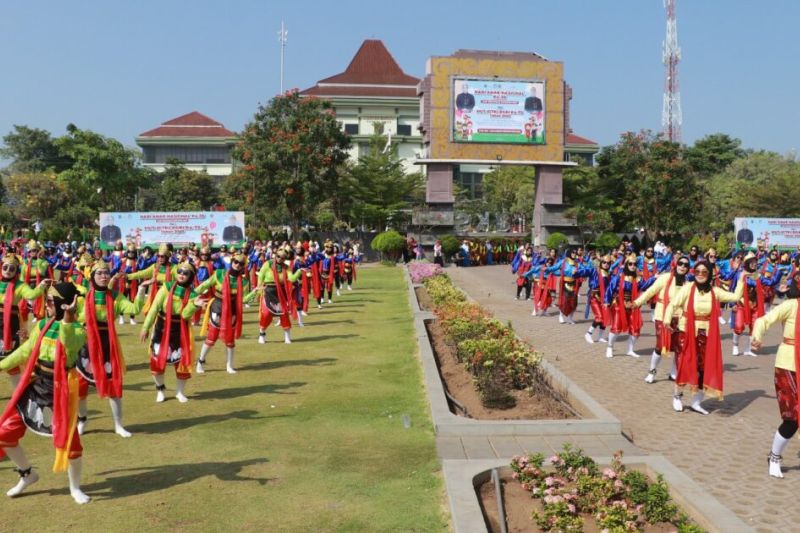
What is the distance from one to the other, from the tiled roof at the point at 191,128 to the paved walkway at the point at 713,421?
246ft

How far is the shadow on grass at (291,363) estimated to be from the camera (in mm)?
12016

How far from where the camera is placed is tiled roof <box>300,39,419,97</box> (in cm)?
7894

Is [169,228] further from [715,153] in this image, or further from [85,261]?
[715,153]

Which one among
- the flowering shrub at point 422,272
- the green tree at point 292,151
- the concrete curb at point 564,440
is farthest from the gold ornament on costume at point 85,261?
the green tree at point 292,151

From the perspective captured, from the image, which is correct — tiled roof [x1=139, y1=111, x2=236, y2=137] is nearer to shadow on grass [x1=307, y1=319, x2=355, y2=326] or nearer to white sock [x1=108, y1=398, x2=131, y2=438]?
shadow on grass [x1=307, y1=319, x2=355, y2=326]

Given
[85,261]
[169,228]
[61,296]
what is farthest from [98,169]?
[61,296]

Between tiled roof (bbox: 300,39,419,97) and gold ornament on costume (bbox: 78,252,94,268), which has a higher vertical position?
tiled roof (bbox: 300,39,419,97)

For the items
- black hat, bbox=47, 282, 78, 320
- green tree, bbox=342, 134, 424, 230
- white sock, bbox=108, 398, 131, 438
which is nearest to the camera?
black hat, bbox=47, 282, 78, 320

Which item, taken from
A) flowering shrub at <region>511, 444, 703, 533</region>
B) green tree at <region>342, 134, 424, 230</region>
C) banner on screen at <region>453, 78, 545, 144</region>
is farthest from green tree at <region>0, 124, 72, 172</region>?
flowering shrub at <region>511, 444, 703, 533</region>

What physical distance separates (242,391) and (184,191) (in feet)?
197

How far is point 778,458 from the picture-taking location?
6.87 m

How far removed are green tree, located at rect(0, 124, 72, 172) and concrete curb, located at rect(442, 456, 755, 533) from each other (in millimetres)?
72176

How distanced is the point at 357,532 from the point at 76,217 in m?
49.4

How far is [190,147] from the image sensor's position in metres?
84.8
